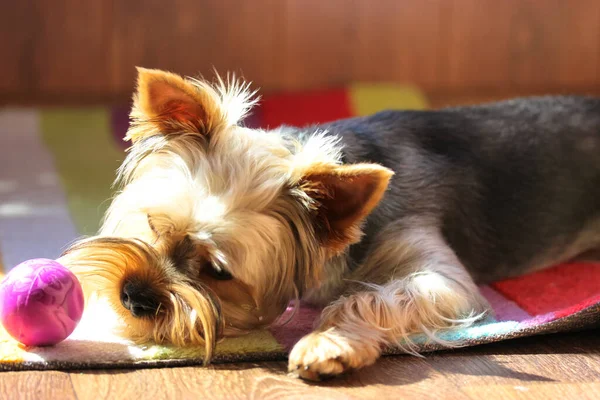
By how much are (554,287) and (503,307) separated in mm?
262

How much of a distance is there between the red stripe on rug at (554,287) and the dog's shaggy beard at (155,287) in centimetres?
100

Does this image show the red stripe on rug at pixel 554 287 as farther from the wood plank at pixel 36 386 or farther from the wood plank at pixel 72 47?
the wood plank at pixel 72 47

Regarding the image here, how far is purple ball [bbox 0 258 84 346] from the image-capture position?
192cm

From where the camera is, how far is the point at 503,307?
8.29ft

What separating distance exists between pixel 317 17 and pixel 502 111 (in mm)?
2001

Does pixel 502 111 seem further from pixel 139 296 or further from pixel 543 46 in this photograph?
pixel 543 46

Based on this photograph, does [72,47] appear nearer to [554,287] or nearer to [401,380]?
[554,287]

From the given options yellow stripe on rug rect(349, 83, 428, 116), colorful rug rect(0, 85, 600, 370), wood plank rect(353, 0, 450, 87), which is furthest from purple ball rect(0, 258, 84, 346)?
wood plank rect(353, 0, 450, 87)

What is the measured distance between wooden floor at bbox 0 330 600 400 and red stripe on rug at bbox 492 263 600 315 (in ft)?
1.32

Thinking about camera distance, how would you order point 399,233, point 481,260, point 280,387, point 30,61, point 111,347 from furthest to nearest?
point 30,61 → point 481,260 → point 399,233 → point 111,347 → point 280,387

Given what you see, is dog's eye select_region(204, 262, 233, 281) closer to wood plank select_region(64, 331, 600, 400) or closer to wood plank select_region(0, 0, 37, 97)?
wood plank select_region(64, 331, 600, 400)

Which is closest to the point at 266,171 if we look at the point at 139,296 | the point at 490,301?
the point at 139,296

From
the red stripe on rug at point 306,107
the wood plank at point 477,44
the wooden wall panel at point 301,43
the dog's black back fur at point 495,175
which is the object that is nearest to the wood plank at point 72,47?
the wooden wall panel at point 301,43

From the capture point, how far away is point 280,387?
188cm
